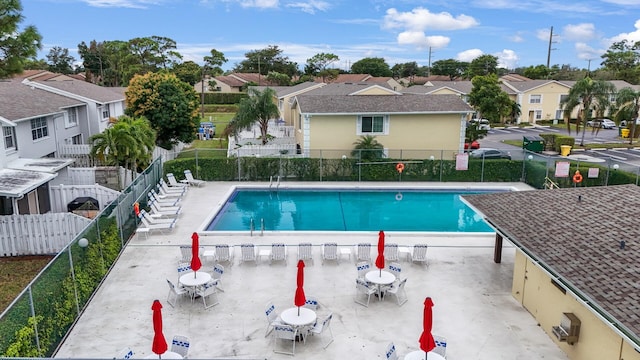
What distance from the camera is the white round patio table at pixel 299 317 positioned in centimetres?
1083

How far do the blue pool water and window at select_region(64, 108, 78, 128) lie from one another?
1379 centimetres

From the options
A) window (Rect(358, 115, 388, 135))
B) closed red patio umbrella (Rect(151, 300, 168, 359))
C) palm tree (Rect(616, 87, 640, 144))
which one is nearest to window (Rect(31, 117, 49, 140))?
window (Rect(358, 115, 388, 135))

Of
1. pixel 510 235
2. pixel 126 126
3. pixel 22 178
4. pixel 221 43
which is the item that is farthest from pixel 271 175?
pixel 221 43

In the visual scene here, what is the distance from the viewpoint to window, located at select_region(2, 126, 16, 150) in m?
22.7

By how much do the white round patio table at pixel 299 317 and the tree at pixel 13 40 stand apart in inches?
529

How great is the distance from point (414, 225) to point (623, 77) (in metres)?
81.3

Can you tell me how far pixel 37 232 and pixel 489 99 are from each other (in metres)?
37.4

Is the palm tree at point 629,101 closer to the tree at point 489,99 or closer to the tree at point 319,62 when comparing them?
the tree at point 489,99

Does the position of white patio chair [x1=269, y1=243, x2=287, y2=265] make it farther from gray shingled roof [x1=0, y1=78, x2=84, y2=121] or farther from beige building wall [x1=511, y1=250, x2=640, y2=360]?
gray shingled roof [x1=0, y1=78, x2=84, y2=121]

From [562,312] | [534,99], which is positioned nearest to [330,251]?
Result: [562,312]

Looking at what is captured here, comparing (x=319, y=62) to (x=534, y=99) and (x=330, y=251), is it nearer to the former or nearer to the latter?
(x=534, y=99)

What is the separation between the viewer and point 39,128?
26.7m

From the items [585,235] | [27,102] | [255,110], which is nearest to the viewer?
[585,235]

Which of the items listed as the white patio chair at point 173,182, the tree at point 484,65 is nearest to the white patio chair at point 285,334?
the white patio chair at point 173,182
